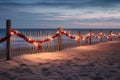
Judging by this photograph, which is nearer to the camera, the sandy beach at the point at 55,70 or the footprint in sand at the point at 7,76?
the footprint in sand at the point at 7,76

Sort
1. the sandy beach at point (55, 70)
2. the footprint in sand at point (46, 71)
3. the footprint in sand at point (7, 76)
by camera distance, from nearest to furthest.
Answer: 1. the footprint in sand at point (7, 76)
2. the sandy beach at point (55, 70)
3. the footprint in sand at point (46, 71)

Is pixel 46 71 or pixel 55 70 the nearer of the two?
pixel 46 71

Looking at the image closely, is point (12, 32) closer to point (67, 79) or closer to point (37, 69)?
point (37, 69)

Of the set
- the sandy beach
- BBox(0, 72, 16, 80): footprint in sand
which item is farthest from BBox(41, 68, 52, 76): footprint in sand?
BBox(0, 72, 16, 80): footprint in sand

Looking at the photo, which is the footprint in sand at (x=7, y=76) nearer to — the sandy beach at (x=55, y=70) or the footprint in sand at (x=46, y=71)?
the sandy beach at (x=55, y=70)

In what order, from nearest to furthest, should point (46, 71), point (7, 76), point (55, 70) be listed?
point (7, 76), point (46, 71), point (55, 70)

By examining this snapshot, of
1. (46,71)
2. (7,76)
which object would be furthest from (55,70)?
(7,76)

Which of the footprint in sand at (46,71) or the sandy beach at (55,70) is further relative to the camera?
the footprint in sand at (46,71)

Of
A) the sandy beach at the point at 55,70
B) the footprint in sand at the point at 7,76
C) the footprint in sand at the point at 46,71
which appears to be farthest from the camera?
the footprint in sand at the point at 46,71

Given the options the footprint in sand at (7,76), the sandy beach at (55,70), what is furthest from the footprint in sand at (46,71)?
the footprint in sand at (7,76)

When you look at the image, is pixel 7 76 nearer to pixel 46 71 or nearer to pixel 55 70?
pixel 46 71

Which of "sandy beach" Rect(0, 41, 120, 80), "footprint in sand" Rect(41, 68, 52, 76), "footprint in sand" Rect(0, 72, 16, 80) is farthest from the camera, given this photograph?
"footprint in sand" Rect(41, 68, 52, 76)

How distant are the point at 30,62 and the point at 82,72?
267cm

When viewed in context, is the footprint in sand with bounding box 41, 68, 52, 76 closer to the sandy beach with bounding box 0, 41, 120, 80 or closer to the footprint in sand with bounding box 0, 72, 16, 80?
the sandy beach with bounding box 0, 41, 120, 80
